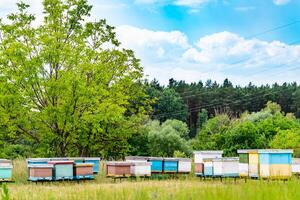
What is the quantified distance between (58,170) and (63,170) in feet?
0.65

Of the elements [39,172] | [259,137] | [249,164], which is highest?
[259,137]

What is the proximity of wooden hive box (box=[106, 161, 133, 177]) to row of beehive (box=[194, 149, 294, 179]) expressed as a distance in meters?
2.94

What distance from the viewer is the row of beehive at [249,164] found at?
16.9 m

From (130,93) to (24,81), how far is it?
23.5ft

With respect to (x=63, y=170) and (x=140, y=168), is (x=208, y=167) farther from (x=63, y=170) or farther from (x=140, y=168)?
(x=63, y=170)

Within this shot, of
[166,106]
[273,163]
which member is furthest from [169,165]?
Answer: [166,106]

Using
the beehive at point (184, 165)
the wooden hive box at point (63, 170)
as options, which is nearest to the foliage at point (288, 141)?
the beehive at point (184, 165)

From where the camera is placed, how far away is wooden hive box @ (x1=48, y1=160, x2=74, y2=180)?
18.7m

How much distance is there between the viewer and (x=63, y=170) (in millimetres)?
18859

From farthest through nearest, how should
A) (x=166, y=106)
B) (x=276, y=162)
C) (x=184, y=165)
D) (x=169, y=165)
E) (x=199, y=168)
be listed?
(x=166, y=106)
(x=184, y=165)
(x=169, y=165)
(x=199, y=168)
(x=276, y=162)

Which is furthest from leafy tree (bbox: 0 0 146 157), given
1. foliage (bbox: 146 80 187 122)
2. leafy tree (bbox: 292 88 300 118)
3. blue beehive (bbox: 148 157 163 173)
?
leafy tree (bbox: 292 88 300 118)

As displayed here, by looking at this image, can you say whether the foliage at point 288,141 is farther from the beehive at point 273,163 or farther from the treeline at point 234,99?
the treeline at point 234,99

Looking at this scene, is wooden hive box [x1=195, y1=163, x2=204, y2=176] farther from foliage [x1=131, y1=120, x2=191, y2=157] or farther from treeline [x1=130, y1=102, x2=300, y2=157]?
foliage [x1=131, y1=120, x2=191, y2=157]

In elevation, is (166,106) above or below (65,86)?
above
